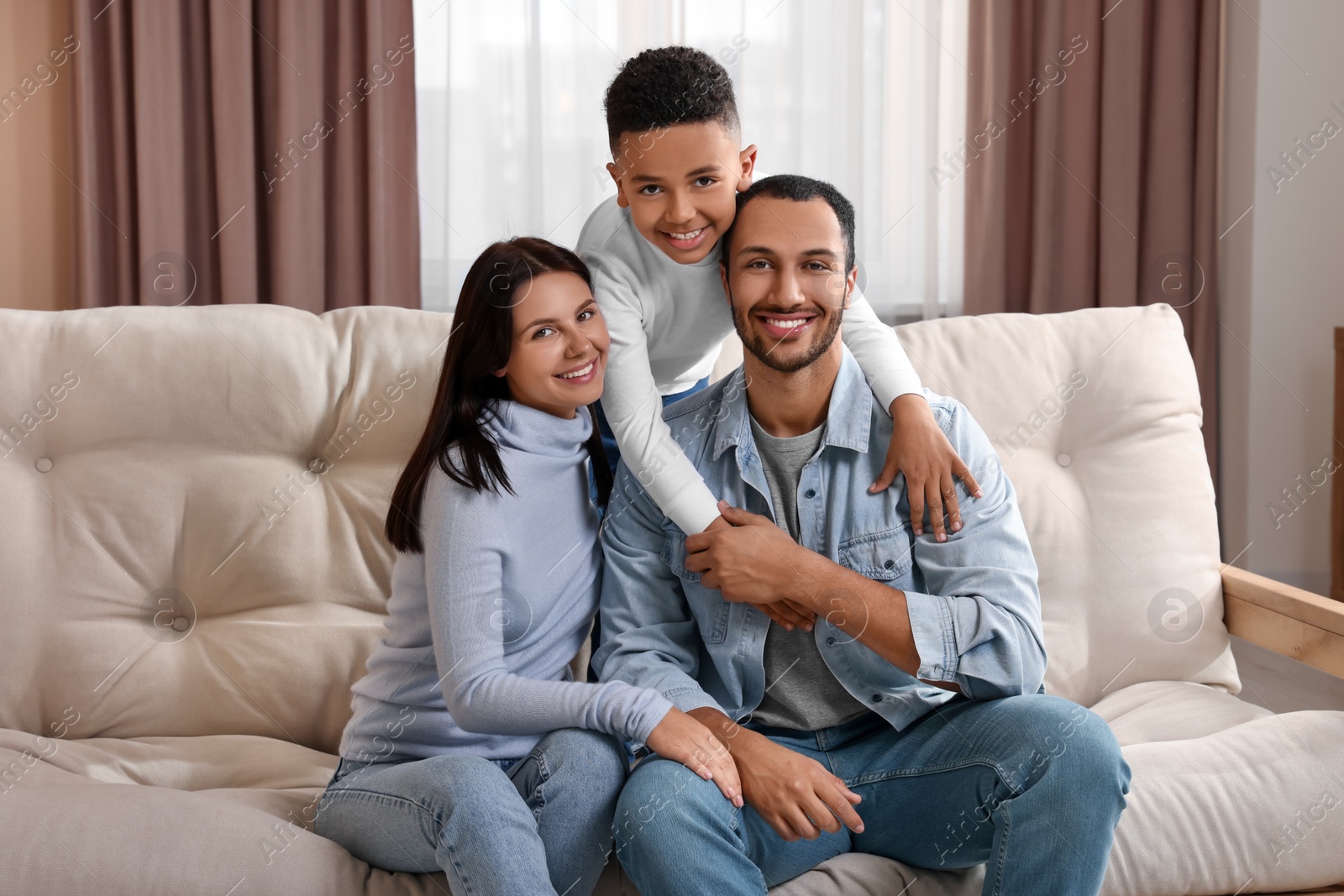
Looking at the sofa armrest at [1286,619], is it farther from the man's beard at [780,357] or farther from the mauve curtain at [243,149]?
the mauve curtain at [243,149]

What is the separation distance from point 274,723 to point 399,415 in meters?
0.49

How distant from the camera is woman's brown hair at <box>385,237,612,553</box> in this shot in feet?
4.08

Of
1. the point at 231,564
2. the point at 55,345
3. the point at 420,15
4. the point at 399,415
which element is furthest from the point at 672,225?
the point at 420,15

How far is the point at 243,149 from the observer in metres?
2.52

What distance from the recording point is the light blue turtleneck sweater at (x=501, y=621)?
3.75ft

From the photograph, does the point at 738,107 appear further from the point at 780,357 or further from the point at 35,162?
the point at 35,162

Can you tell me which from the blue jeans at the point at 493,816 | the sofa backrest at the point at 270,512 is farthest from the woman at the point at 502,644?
the sofa backrest at the point at 270,512

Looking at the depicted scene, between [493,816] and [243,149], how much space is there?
206 cm

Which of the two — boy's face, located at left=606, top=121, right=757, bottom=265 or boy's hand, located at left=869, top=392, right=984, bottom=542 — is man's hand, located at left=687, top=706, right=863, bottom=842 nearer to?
boy's hand, located at left=869, top=392, right=984, bottom=542

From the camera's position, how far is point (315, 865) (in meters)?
1.10

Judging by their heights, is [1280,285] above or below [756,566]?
above

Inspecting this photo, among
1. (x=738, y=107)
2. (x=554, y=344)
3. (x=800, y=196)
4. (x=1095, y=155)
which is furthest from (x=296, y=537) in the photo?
(x=1095, y=155)

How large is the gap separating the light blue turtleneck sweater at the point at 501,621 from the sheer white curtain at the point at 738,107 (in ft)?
4.97

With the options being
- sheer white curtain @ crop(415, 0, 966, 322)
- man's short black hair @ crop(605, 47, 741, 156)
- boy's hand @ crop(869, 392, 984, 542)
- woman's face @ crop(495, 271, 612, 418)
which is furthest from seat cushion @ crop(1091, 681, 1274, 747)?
sheer white curtain @ crop(415, 0, 966, 322)
